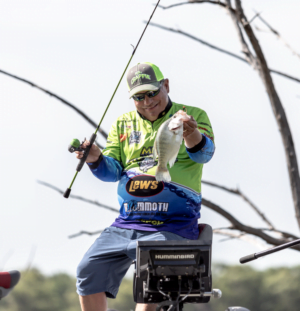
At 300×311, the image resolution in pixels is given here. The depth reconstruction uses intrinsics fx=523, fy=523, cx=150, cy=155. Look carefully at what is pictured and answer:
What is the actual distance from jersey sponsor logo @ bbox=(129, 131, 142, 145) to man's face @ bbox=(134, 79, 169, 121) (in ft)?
0.47

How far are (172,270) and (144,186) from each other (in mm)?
779

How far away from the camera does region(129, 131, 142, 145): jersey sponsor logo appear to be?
12.8ft

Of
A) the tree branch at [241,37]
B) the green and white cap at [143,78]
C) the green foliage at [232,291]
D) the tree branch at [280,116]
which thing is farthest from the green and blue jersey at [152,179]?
the green foliage at [232,291]

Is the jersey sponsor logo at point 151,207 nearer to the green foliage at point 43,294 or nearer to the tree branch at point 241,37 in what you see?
the tree branch at point 241,37

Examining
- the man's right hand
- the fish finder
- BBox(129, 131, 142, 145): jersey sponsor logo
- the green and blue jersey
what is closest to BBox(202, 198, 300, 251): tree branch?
the green and blue jersey

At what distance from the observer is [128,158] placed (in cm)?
390

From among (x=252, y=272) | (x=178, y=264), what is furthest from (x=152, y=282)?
(x=252, y=272)

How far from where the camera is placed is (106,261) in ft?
11.9

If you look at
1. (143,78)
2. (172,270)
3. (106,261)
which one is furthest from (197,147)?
(106,261)

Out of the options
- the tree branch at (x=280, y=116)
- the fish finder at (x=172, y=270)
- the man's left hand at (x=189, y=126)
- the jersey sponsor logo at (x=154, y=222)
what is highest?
the tree branch at (x=280, y=116)

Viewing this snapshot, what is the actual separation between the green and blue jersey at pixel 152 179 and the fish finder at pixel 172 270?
0.47 meters

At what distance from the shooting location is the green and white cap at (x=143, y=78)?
378cm

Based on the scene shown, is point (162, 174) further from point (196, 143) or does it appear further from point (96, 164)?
point (96, 164)

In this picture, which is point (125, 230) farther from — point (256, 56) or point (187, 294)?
point (256, 56)
